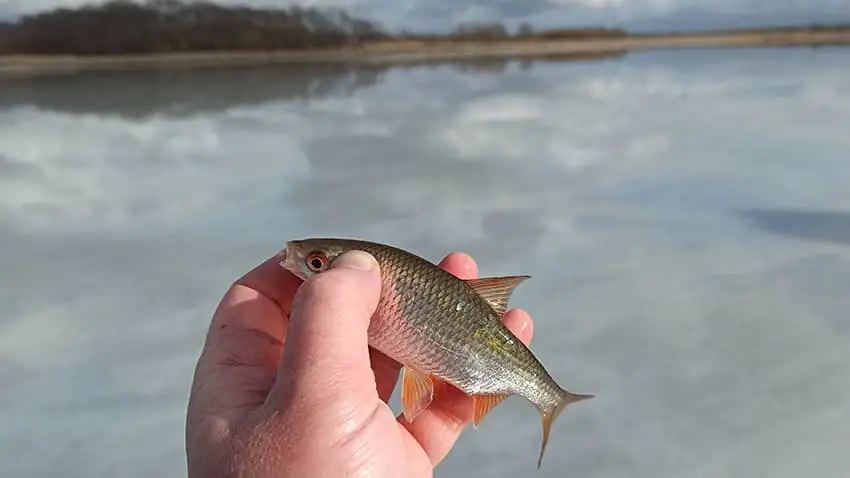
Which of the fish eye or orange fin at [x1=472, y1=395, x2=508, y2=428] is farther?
orange fin at [x1=472, y1=395, x2=508, y2=428]

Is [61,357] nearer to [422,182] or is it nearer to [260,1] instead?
[422,182]

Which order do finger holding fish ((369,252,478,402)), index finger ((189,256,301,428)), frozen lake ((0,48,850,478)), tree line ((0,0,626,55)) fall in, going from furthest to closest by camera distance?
tree line ((0,0,626,55)) < frozen lake ((0,48,850,478)) < finger holding fish ((369,252,478,402)) < index finger ((189,256,301,428))

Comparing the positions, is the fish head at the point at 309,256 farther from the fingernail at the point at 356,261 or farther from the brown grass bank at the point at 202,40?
the brown grass bank at the point at 202,40

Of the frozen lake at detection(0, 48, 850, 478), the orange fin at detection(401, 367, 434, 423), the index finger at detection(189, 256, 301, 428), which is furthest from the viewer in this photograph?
the frozen lake at detection(0, 48, 850, 478)

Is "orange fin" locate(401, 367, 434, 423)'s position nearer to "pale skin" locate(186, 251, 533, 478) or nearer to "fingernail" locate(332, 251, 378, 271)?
"pale skin" locate(186, 251, 533, 478)

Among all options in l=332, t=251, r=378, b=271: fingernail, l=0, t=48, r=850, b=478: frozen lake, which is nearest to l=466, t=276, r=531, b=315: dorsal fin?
l=332, t=251, r=378, b=271: fingernail

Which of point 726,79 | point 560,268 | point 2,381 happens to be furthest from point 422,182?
point 726,79

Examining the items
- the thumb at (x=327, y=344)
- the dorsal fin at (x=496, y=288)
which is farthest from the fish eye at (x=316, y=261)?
the dorsal fin at (x=496, y=288)
